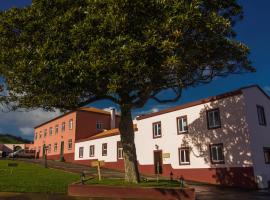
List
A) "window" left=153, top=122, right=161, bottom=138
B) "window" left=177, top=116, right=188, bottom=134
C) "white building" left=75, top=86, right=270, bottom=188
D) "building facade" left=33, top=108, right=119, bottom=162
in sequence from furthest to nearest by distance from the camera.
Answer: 1. "building facade" left=33, top=108, right=119, bottom=162
2. "window" left=153, top=122, right=161, bottom=138
3. "window" left=177, top=116, right=188, bottom=134
4. "white building" left=75, top=86, right=270, bottom=188

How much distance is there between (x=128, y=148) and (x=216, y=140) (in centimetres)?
1132

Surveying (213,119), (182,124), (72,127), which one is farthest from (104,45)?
(72,127)

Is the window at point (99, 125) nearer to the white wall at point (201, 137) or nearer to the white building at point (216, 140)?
the white wall at point (201, 137)

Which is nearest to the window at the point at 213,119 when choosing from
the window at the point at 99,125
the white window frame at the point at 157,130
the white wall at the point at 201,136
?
the white wall at the point at 201,136

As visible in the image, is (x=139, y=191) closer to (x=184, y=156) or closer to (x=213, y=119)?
(x=213, y=119)

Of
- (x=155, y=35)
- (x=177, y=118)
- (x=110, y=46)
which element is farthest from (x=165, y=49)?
(x=177, y=118)

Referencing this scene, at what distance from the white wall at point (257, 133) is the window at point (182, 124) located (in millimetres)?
7035

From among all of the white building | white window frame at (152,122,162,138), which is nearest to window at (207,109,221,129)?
the white building

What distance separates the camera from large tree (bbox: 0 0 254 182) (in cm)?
1475

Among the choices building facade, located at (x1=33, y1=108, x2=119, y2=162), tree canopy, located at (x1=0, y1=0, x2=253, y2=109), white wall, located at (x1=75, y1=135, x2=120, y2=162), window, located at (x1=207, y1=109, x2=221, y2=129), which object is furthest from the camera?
building facade, located at (x1=33, y1=108, x2=119, y2=162)

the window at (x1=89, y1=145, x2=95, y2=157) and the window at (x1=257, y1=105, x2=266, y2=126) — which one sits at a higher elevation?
the window at (x1=257, y1=105, x2=266, y2=126)

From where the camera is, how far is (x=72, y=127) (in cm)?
5309

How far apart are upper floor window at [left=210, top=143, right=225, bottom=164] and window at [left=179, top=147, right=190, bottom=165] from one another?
326 cm

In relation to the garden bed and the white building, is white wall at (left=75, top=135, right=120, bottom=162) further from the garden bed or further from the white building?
the garden bed
